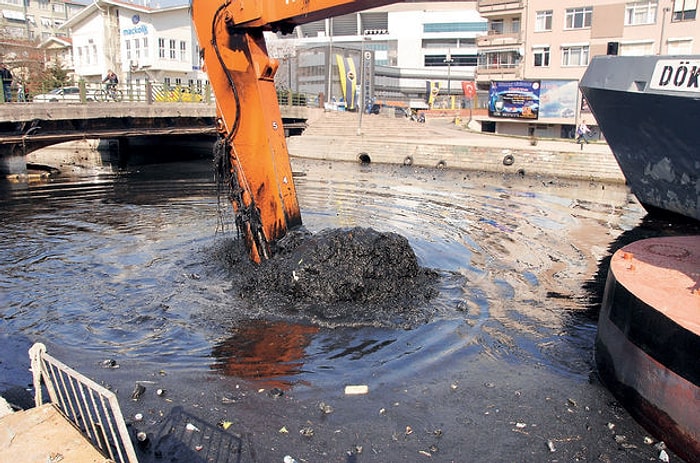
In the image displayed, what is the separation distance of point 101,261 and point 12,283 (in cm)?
158

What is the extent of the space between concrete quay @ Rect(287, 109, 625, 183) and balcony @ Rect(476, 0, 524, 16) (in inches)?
607

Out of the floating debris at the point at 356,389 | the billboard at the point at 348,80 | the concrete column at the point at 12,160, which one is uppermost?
the billboard at the point at 348,80

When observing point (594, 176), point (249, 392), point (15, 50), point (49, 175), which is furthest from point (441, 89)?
point (249, 392)

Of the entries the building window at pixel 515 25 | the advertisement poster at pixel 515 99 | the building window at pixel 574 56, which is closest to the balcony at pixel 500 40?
the building window at pixel 515 25

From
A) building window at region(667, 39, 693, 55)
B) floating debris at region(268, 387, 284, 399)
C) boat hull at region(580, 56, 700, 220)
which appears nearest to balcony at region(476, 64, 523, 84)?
building window at region(667, 39, 693, 55)

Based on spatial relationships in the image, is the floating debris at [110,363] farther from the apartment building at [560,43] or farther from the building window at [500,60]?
the building window at [500,60]

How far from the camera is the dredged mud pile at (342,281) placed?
8023 mm

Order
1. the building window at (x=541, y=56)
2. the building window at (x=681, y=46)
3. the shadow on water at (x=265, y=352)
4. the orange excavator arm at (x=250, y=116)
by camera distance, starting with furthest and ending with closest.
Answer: the building window at (x=541, y=56), the building window at (x=681, y=46), the orange excavator arm at (x=250, y=116), the shadow on water at (x=265, y=352)

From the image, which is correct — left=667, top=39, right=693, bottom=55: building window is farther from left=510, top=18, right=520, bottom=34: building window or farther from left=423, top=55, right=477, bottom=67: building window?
left=423, top=55, right=477, bottom=67: building window

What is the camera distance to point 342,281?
27.3ft

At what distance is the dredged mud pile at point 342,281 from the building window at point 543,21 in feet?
131

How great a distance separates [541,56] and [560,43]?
1684mm

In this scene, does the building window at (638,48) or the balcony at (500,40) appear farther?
the balcony at (500,40)

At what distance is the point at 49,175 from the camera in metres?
24.0
